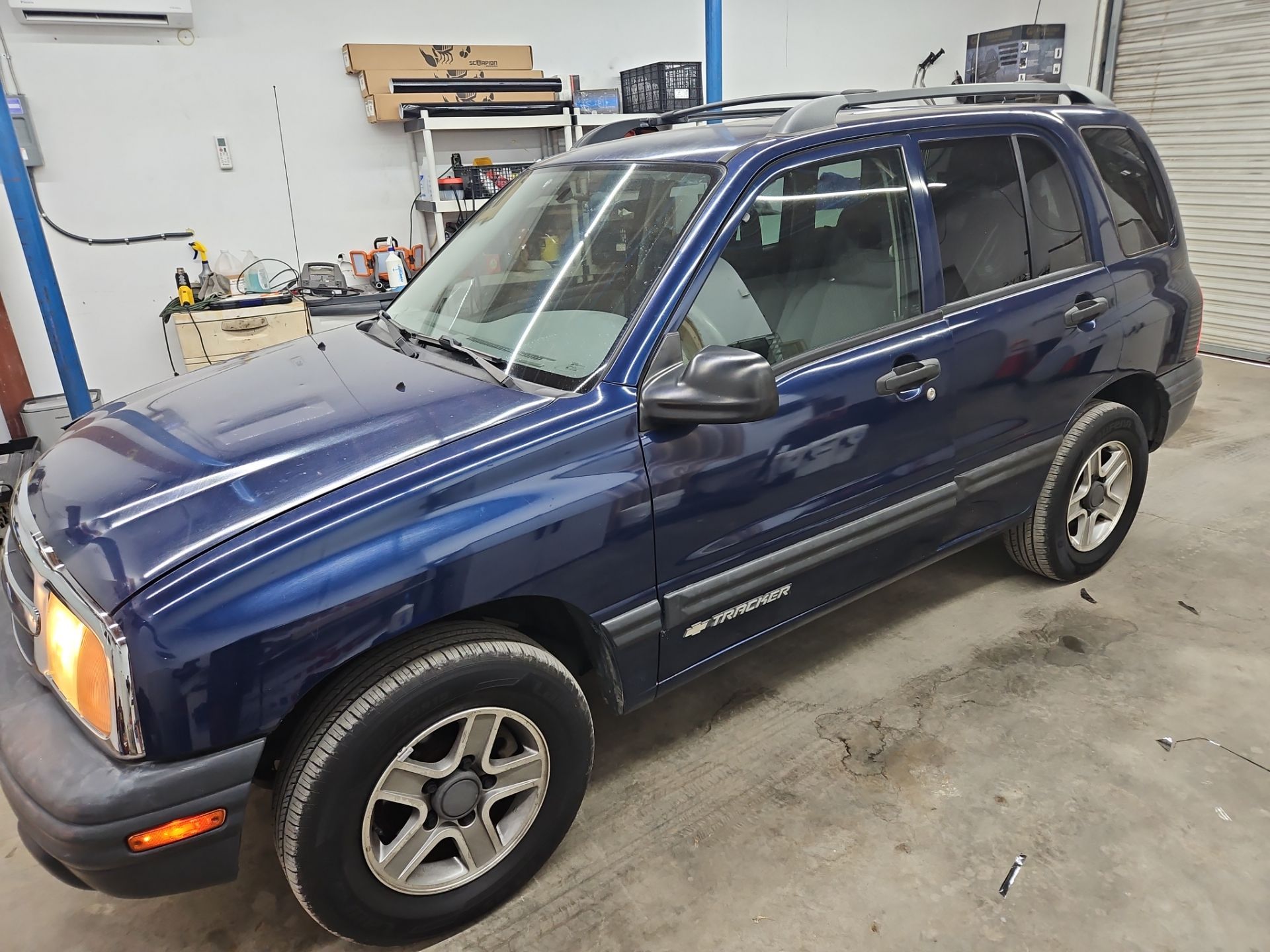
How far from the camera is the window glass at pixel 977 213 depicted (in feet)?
7.54

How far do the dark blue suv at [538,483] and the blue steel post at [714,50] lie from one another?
3.15 meters

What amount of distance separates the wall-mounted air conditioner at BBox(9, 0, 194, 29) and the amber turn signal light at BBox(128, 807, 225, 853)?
4985 mm

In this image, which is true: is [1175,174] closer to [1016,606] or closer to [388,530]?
[1016,606]

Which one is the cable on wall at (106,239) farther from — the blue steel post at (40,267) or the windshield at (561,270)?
the windshield at (561,270)

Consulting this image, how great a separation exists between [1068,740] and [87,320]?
564cm

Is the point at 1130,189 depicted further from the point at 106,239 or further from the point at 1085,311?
the point at 106,239

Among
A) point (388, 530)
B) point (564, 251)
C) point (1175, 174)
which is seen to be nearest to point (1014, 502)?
point (564, 251)

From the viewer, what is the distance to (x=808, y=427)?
1.98m

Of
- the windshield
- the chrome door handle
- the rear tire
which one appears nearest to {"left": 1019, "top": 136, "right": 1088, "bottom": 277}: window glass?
the chrome door handle

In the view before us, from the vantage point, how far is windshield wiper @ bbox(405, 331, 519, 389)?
1868 millimetres

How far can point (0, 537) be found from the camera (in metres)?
3.92

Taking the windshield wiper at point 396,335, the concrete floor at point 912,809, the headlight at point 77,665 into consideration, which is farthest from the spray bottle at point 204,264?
the headlight at point 77,665

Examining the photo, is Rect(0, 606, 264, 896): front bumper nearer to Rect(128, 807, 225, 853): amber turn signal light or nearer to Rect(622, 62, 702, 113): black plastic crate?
Rect(128, 807, 225, 853): amber turn signal light

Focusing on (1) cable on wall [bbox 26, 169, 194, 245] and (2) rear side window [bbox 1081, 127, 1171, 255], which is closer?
(2) rear side window [bbox 1081, 127, 1171, 255]
